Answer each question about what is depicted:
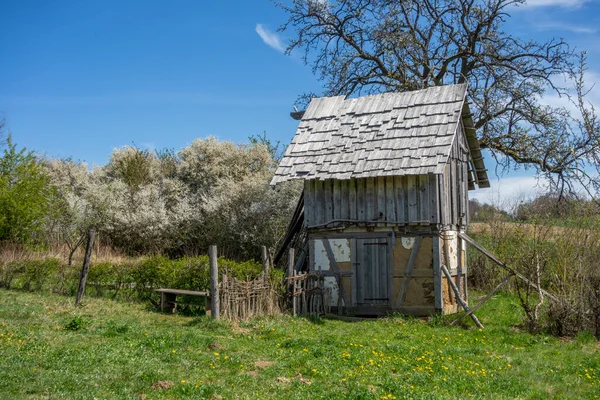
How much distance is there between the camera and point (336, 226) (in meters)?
17.0

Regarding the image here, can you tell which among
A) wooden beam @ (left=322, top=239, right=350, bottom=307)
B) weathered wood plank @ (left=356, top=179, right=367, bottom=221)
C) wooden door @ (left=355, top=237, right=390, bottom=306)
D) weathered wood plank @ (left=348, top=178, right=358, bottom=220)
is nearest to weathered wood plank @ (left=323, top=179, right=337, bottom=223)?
weathered wood plank @ (left=348, top=178, right=358, bottom=220)

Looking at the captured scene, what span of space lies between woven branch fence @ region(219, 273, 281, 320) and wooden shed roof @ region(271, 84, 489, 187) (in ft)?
12.7

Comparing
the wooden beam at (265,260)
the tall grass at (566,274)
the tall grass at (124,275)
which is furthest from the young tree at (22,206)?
the tall grass at (566,274)

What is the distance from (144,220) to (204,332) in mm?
17027

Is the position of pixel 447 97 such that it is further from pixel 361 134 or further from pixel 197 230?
pixel 197 230

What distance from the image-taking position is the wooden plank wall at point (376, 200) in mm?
15953

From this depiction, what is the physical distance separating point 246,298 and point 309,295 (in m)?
2.47

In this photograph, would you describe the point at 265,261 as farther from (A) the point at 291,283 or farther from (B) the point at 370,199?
(B) the point at 370,199

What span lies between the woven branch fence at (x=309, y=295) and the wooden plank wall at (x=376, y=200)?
190 centimetres

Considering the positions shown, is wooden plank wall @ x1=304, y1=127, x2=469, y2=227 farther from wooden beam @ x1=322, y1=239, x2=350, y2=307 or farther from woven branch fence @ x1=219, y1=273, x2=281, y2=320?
woven branch fence @ x1=219, y1=273, x2=281, y2=320

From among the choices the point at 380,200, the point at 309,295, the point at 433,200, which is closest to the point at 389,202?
the point at 380,200

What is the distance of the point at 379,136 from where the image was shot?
56.3 feet

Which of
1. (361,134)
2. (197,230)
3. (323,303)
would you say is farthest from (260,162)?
(323,303)

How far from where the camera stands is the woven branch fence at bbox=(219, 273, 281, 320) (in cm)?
1366
